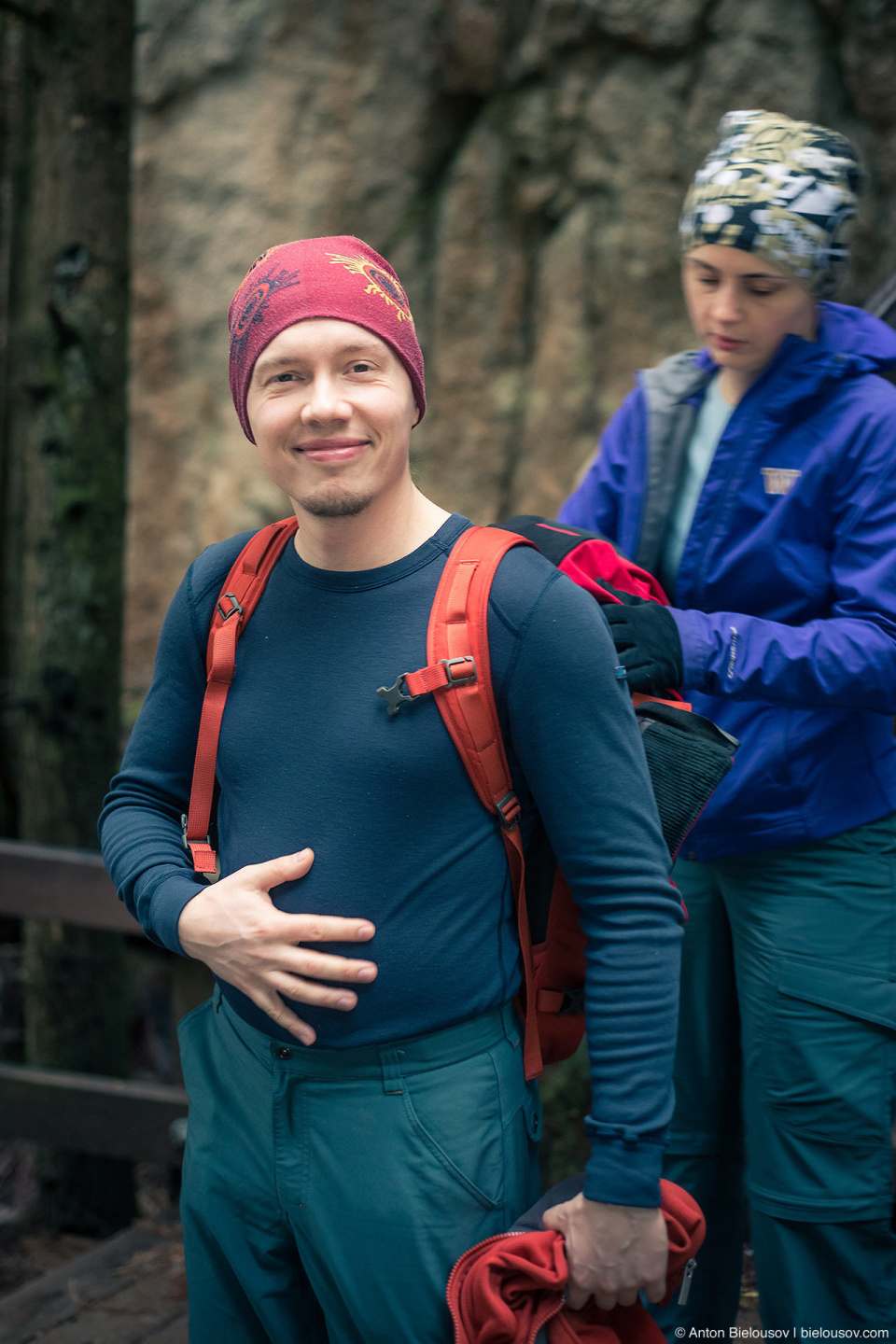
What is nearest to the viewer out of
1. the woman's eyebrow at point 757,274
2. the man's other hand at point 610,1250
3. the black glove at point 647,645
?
the man's other hand at point 610,1250

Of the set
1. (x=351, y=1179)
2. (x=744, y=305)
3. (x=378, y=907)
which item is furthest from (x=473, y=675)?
(x=744, y=305)

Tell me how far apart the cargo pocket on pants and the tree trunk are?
2.52 meters

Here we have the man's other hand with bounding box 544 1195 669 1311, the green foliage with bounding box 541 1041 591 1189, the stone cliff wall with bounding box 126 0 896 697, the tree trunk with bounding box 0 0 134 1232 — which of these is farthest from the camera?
the stone cliff wall with bounding box 126 0 896 697

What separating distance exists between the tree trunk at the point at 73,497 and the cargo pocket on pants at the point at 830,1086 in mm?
2517

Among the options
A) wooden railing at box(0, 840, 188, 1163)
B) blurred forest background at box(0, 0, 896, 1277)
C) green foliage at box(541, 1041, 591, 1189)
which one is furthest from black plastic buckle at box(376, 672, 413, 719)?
blurred forest background at box(0, 0, 896, 1277)

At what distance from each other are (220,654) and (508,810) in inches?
17.3

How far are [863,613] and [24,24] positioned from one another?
3120 millimetres

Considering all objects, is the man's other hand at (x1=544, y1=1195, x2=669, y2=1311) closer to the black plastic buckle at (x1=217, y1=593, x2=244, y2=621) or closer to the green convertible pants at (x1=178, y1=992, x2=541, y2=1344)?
the green convertible pants at (x1=178, y1=992, x2=541, y2=1344)

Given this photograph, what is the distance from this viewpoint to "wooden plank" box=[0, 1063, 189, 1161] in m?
3.36

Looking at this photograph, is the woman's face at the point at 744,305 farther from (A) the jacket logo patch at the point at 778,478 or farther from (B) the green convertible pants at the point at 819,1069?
(B) the green convertible pants at the point at 819,1069

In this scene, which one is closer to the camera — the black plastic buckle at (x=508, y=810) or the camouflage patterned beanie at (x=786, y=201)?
the black plastic buckle at (x=508, y=810)

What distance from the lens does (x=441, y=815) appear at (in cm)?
148

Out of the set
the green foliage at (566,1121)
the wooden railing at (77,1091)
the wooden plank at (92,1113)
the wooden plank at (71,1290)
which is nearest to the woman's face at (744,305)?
the green foliage at (566,1121)

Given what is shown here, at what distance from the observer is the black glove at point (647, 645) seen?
1663 mm
